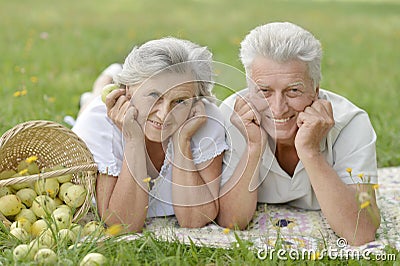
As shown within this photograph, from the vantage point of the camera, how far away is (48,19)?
427 inches

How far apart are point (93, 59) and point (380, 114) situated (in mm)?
3735

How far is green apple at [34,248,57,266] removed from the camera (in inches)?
110

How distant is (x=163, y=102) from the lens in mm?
3338

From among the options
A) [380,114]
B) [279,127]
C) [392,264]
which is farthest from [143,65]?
[380,114]

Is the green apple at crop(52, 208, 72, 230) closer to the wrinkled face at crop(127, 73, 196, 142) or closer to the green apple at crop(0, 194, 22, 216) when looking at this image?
the green apple at crop(0, 194, 22, 216)

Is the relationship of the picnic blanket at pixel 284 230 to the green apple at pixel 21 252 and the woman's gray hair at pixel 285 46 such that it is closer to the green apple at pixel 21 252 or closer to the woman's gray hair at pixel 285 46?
the green apple at pixel 21 252

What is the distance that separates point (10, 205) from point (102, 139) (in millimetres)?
Answer: 604

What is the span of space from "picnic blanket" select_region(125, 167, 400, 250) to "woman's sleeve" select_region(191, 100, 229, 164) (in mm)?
402

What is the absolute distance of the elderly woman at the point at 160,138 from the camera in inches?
132

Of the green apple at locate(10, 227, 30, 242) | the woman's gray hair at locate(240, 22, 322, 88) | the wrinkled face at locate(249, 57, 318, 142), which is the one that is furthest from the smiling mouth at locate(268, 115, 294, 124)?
the green apple at locate(10, 227, 30, 242)

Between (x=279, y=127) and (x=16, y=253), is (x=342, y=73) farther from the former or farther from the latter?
(x=16, y=253)

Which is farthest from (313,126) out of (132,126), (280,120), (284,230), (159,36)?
(159,36)

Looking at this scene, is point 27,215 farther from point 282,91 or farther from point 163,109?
point 282,91

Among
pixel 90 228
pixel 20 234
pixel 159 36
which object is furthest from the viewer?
pixel 159 36
